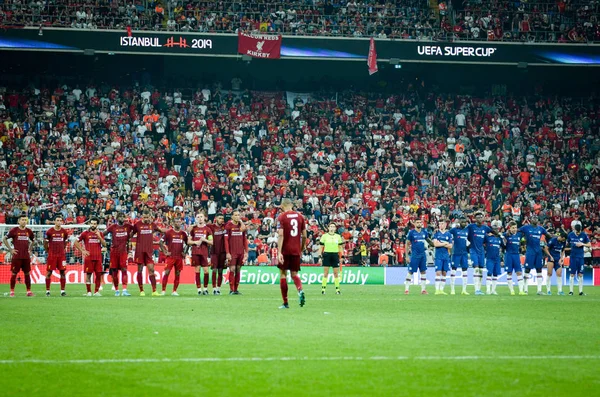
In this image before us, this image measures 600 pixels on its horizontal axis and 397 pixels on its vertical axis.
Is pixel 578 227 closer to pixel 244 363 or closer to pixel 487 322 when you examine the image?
pixel 487 322

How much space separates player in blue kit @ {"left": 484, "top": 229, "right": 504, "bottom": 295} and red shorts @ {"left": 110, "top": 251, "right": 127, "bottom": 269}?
10.9 metres

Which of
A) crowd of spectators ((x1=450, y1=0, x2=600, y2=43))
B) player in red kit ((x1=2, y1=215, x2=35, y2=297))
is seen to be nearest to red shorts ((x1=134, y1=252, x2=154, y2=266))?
player in red kit ((x1=2, y1=215, x2=35, y2=297))

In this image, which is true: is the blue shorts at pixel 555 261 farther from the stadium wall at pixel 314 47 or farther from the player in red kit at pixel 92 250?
the stadium wall at pixel 314 47

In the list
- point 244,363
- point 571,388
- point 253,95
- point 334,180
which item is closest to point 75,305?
point 244,363

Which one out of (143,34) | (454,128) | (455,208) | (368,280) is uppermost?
(143,34)

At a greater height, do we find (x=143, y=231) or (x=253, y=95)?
(x=253, y=95)

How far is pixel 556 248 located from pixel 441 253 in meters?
4.16

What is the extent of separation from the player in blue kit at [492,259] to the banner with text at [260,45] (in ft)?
62.0

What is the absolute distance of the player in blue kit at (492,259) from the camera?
92.2 ft

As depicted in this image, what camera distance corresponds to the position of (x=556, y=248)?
95.4 ft

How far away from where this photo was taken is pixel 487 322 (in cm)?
1603

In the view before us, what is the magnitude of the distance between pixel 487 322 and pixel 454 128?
1305 inches

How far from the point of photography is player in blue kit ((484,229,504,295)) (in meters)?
28.1

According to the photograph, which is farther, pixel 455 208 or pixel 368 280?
pixel 455 208
